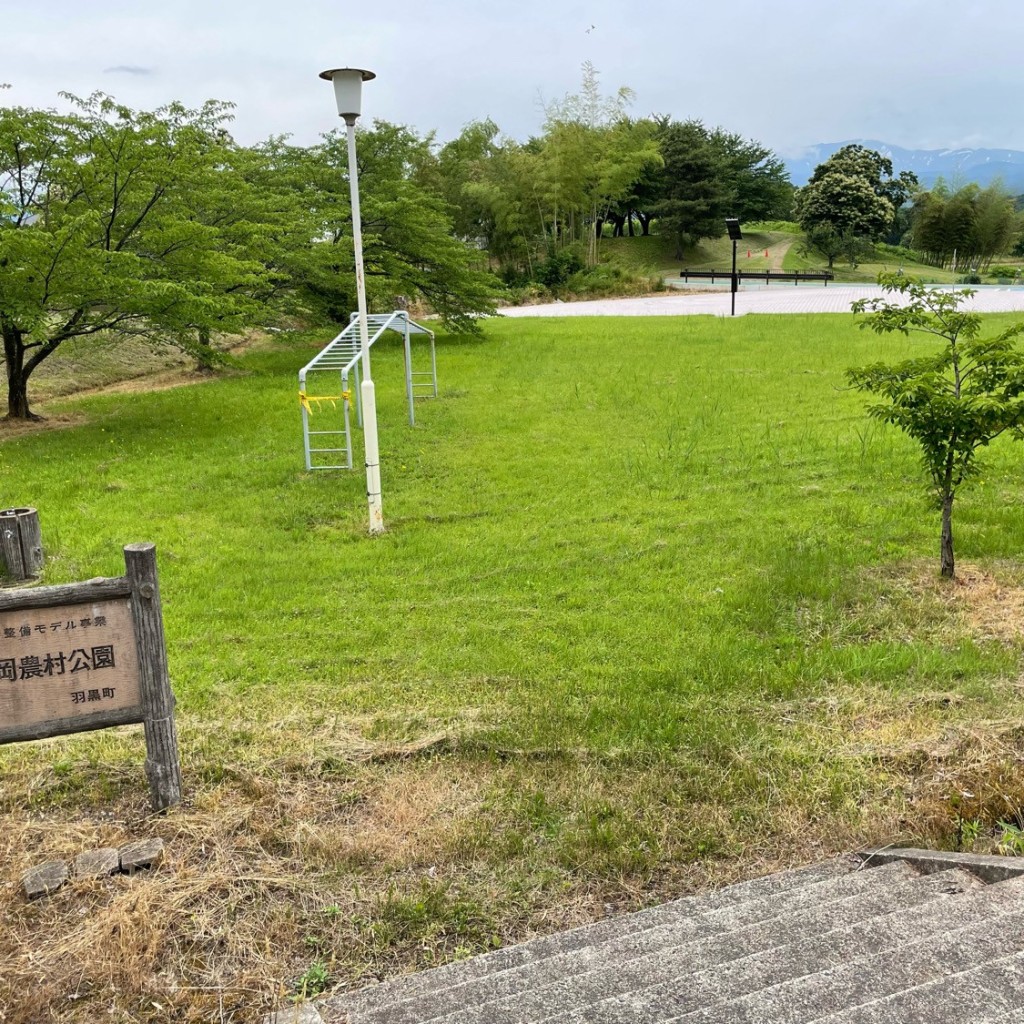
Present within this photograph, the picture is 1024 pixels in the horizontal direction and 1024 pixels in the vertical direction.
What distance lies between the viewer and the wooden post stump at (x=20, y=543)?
18.7 feet

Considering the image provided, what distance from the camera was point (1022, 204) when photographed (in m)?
45.2

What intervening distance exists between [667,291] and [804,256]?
37.8 ft

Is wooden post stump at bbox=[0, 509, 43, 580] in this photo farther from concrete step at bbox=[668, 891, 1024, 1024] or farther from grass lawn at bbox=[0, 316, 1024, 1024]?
concrete step at bbox=[668, 891, 1024, 1024]

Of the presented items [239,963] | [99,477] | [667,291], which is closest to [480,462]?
[99,477]

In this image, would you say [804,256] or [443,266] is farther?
[804,256]

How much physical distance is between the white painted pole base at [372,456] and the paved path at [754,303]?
16.1 m

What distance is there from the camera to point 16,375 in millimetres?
11164

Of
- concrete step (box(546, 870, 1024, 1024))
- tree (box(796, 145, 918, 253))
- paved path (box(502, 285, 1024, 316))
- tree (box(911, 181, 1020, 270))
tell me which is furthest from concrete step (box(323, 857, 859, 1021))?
tree (box(911, 181, 1020, 270))

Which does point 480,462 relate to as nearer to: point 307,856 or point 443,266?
point 307,856

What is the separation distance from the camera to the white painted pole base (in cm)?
647

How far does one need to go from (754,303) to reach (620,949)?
77.1 ft

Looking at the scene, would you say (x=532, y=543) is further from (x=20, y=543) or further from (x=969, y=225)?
(x=969, y=225)

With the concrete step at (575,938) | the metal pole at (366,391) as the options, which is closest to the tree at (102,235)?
the metal pole at (366,391)

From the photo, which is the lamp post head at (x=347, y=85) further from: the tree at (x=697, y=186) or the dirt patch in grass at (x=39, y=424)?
the tree at (x=697, y=186)
